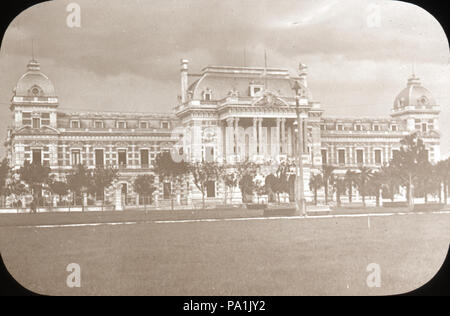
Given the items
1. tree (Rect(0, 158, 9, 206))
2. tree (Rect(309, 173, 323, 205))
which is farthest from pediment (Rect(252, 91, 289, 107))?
tree (Rect(0, 158, 9, 206))

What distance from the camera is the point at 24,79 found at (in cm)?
1238

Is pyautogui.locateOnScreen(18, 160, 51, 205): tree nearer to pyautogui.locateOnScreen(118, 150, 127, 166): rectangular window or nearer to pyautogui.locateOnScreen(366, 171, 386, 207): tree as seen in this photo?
pyautogui.locateOnScreen(118, 150, 127, 166): rectangular window

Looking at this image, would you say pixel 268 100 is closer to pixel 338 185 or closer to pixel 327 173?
pixel 327 173

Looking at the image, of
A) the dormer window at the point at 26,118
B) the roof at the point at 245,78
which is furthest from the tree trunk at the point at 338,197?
the dormer window at the point at 26,118

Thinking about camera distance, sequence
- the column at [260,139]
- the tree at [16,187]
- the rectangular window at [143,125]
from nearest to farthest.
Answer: the tree at [16,187]
the rectangular window at [143,125]
the column at [260,139]

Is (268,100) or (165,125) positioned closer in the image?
(165,125)

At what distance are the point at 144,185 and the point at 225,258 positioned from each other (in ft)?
17.7

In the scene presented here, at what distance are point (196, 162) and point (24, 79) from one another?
6.60 meters

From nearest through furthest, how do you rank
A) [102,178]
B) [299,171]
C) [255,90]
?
[102,178] < [299,171] < [255,90]

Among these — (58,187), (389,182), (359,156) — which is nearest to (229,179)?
(359,156)

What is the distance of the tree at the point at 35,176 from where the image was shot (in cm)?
1380

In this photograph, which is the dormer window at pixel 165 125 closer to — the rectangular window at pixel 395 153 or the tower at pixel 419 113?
the tower at pixel 419 113

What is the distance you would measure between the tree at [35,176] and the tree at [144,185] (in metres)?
2.92

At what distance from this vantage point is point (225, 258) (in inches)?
470
